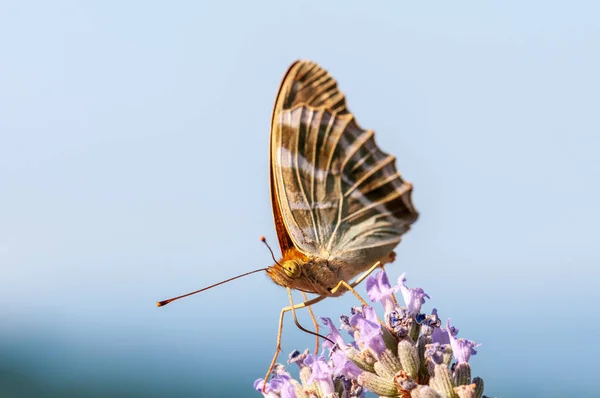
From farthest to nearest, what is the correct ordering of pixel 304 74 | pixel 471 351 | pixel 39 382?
pixel 39 382 → pixel 304 74 → pixel 471 351

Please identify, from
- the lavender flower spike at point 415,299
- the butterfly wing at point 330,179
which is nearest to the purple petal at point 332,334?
the lavender flower spike at point 415,299

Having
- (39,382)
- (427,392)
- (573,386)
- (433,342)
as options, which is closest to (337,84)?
(433,342)

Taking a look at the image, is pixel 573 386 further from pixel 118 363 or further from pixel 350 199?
pixel 350 199

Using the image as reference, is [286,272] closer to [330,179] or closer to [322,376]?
[330,179]

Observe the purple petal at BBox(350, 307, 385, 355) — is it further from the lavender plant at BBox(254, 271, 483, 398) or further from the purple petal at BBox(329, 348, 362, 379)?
the purple petal at BBox(329, 348, 362, 379)

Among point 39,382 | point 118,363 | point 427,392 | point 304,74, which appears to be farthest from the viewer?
point 118,363

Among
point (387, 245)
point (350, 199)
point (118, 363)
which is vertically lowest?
point (387, 245)

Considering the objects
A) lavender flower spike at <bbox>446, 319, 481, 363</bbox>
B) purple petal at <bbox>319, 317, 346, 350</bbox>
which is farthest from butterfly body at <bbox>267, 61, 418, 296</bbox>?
lavender flower spike at <bbox>446, 319, 481, 363</bbox>

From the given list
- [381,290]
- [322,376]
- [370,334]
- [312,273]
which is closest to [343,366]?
[322,376]
